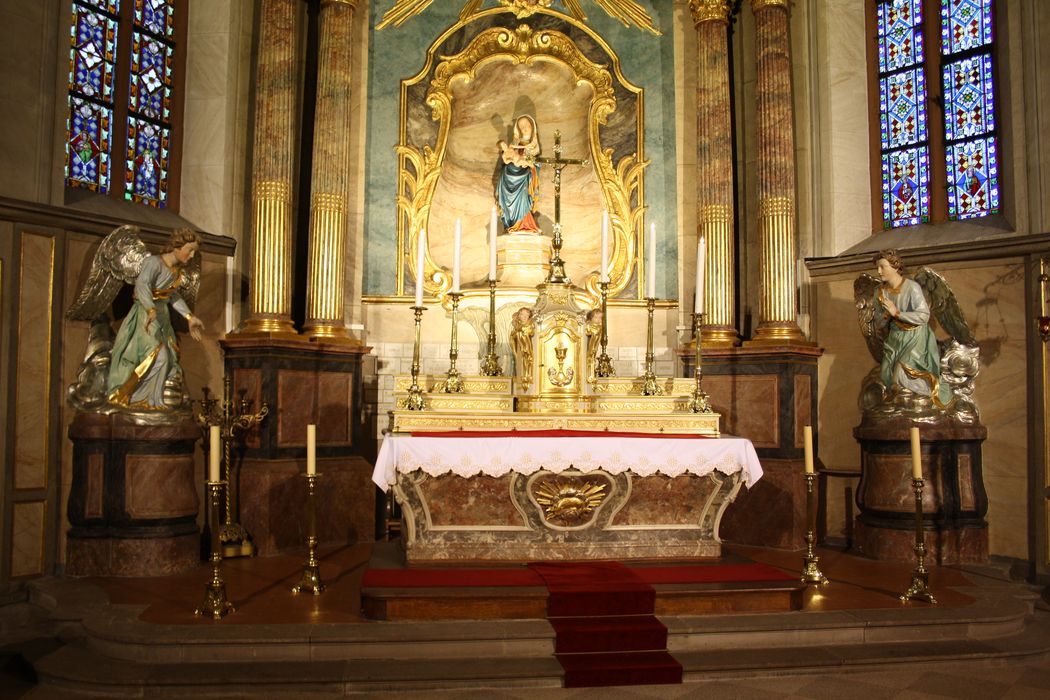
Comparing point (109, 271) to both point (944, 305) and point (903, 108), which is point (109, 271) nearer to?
point (944, 305)

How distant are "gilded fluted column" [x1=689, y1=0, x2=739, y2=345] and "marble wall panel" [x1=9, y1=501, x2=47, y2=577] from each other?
22.6 feet

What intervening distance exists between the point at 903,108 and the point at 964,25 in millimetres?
1044

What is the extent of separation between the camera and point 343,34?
34.4 ft

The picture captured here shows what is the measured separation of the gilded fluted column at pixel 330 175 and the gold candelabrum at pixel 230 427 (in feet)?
3.52

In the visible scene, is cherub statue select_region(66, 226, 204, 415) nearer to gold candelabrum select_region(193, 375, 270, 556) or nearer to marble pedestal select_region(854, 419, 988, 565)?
gold candelabrum select_region(193, 375, 270, 556)

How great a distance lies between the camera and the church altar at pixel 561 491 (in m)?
7.28

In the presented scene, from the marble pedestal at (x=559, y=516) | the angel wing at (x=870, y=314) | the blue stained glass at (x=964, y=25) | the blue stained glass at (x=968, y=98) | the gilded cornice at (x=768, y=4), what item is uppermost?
the gilded cornice at (x=768, y=4)

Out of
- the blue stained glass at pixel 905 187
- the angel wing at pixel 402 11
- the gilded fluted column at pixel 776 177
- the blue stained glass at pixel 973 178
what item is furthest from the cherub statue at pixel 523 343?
the blue stained glass at pixel 973 178

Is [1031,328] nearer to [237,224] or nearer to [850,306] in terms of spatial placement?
[850,306]

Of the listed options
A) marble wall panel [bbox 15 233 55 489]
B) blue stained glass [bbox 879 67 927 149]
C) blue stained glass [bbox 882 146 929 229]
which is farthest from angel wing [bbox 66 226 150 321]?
blue stained glass [bbox 879 67 927 149]

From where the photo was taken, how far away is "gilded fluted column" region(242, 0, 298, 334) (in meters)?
9.73

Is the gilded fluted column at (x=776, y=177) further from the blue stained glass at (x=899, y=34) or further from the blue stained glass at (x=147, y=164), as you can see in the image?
the blue stained glass at (x=147, y=164)

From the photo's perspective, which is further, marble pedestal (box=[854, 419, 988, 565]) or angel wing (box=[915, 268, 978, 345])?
angel wing (box=[915, 268, 978, 345])

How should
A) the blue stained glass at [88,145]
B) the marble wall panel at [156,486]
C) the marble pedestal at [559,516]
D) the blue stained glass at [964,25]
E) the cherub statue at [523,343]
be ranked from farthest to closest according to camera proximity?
the blue stained glass at [964,25] → the blue stained glass at [88,145] → the cherub statue at [523,343] → the marble wall panel at [156,486] → the marble pedestal at [559,516]
